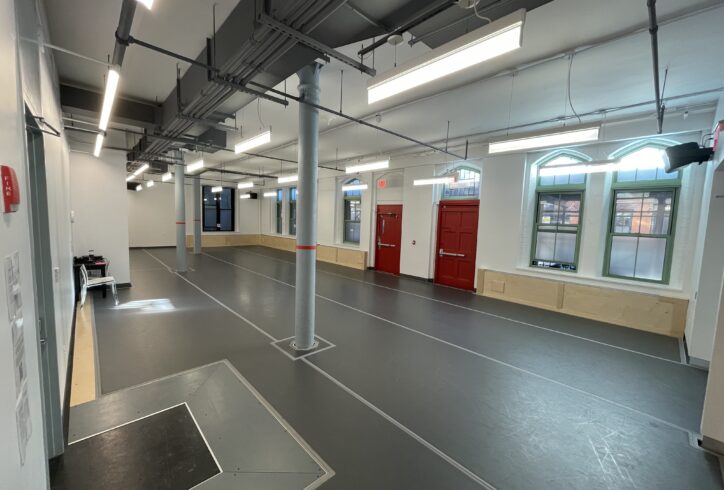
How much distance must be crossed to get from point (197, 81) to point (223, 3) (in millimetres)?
1180

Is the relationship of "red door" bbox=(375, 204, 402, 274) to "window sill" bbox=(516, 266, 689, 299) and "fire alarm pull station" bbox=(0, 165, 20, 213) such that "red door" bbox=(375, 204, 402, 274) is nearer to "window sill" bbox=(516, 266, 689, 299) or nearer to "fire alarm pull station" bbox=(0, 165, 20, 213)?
→ "window sill" bbox=(516, 266, 689, 299)

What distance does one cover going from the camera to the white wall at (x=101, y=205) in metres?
6.06

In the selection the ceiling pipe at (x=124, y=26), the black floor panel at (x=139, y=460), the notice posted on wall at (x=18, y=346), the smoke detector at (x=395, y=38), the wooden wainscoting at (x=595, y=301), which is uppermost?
the smoke detector at (x=395, y=38)

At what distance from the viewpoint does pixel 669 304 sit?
4.83 meters

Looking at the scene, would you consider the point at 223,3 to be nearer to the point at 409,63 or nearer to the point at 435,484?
the point at 409,63

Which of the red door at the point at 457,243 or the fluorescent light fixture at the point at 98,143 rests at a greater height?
the fluorescent light fixture at the point at 98,143

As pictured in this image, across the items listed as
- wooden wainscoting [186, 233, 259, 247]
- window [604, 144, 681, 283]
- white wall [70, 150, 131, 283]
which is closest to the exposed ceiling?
window [604, 144, 681, 283]

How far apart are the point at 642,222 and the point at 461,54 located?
5.67 m

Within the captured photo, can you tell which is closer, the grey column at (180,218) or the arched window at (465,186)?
the arched window at (465,186)

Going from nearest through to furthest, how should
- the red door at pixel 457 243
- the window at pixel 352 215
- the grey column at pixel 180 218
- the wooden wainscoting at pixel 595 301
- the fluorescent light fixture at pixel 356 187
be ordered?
the wooden wainscoting at pixel 595 301, the red door at pixel 457 243, the grey column at pixel 180 218, the fluorescent light fixture at pixel 356 187, the window at pixel 352 215

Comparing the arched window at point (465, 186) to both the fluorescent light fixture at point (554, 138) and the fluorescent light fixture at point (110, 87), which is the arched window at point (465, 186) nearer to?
the fluorescent light fixture at point (554, 138)

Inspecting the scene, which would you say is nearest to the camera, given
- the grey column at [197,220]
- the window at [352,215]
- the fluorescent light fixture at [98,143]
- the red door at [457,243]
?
the fluorescent light fixture at [98,143]

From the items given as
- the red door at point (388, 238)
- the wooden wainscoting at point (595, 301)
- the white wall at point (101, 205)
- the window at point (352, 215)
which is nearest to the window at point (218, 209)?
the window at point (352, 215)

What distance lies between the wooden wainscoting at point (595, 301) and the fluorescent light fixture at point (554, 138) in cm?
330
